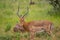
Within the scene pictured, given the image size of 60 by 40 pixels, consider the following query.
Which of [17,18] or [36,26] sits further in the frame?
[17,18]

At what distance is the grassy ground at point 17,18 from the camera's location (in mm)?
9305

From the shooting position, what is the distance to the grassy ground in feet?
30.5

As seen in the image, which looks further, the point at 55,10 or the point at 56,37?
Result: the point at 55,10

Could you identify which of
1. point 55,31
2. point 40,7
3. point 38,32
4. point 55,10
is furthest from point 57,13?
point 38,32

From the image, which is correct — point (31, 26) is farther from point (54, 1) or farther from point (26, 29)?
point (54, 1)

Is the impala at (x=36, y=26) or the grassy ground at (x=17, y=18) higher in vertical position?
the impala at (x=36, y=26)

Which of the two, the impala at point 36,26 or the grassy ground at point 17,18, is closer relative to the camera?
the impala at point 36,26

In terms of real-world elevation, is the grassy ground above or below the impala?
below

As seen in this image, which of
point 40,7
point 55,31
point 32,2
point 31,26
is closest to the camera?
point 31,26

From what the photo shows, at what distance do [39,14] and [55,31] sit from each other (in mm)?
3325

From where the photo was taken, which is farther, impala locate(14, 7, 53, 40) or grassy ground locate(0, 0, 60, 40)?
grassy ground locate(0, 0, 60, 40)

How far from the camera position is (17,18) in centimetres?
1201

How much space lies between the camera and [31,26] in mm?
8977

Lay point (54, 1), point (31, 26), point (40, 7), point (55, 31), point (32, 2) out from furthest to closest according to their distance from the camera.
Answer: point (32, 2)
point (40, 7)
point (54, 1)
point (55, 31)
point (31, 26)
